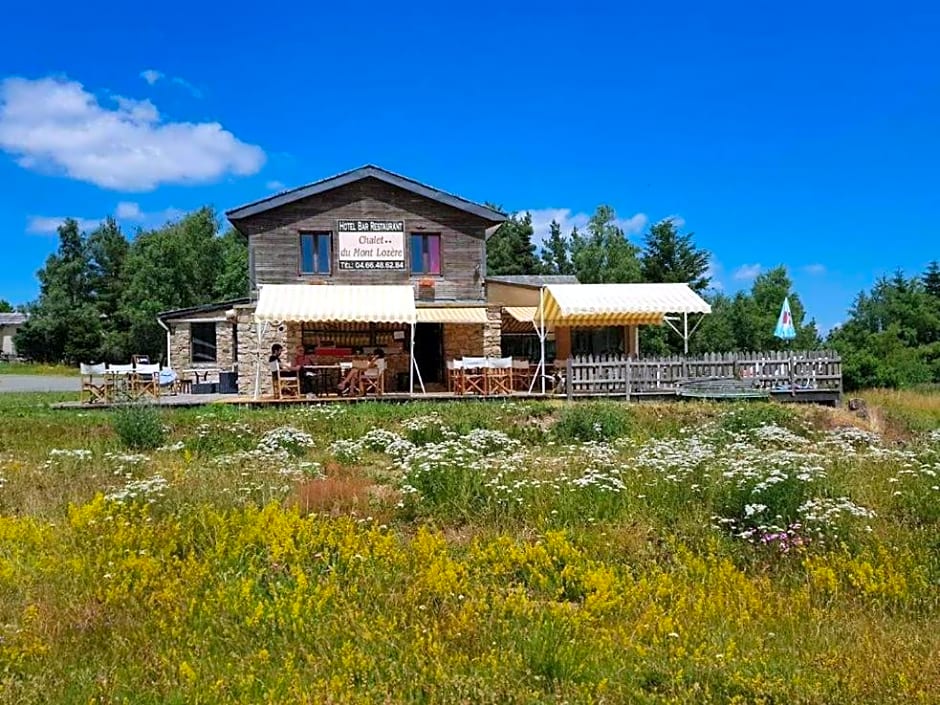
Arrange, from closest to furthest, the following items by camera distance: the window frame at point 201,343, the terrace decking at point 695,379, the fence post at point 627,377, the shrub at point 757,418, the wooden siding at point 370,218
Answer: the shrub at point 757,418 < the terrace decking at point 695,379 < the fence post at point 627,377 < the wooden siding at point 370,218 < the window frame at point 201,343

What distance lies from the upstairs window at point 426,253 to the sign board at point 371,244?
0.41m

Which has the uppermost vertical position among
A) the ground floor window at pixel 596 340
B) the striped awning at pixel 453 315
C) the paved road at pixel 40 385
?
the striped awning at pixel 453 315

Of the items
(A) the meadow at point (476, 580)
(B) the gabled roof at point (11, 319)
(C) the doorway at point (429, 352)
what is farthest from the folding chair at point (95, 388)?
(B) the gabled roof at point (11, 319)

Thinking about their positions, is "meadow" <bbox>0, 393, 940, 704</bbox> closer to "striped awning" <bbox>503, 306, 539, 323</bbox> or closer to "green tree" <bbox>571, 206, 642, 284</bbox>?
"striped awning" <bbox>503, 306, 539, 323</bbox>

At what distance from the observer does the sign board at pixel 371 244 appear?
2206 centimetres

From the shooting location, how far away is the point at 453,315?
2158 cm

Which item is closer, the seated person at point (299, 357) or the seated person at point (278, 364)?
the seated person at point (278, 364)

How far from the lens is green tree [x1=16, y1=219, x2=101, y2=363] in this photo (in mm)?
50625

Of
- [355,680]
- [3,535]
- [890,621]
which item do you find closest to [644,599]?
[890,621]

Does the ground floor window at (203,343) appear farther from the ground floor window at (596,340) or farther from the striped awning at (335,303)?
the ground floor window at (596,340)

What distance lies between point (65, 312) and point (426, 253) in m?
38.8

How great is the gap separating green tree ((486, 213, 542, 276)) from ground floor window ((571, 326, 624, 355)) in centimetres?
2832

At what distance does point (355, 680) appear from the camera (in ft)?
13.0

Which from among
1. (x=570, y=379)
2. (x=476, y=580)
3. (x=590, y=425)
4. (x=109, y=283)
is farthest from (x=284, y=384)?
(x=109, y=283)
